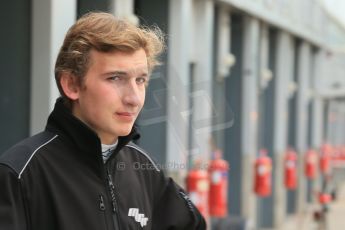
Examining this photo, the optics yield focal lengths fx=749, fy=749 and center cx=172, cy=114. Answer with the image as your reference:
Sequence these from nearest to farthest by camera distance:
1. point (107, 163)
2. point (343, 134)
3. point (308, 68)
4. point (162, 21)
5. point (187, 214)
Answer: point (107, 163), point (187, 214), point (162, 21), point (308, 68), point (343, 134)

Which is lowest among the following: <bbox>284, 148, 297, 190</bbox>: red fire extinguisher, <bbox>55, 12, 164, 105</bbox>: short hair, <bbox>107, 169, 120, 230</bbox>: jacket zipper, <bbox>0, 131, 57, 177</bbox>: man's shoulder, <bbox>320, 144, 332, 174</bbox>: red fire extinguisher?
<bbox>320, 144, 332, 174</bbox>: red fire extinguisher

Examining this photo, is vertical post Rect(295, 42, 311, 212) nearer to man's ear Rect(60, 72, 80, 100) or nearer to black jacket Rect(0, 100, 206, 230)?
black jacket Rect(0, 100, 206, 230)

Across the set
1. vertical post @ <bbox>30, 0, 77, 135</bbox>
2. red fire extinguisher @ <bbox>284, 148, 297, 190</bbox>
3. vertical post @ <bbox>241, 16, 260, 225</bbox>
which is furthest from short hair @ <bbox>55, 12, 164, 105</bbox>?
red fire extinguisher @ <bbox>284, 148, 297, 190</bbox>

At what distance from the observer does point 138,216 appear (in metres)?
1.92

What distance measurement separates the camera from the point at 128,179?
1.95 meters

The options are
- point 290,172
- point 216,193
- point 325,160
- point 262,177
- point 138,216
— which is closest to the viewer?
point 138,216

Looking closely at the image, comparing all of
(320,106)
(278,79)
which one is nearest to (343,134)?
(320,106)

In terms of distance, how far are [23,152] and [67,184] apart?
0.13 metres

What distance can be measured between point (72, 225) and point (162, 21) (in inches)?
192

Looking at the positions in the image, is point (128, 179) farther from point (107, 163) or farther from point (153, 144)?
point (153, 144)

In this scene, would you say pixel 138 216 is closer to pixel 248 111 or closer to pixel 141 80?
pixel 141 80

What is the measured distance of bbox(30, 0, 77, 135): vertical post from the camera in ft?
13.5

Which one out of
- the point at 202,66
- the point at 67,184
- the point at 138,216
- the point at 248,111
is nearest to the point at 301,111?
the point at 248,111

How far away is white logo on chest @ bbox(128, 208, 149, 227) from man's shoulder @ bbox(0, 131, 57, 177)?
0.95ft
